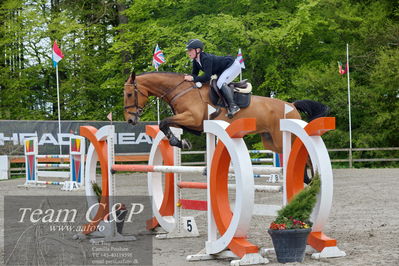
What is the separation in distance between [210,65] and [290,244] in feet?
10.9

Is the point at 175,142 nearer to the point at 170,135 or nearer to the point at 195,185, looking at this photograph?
the point at 170,135

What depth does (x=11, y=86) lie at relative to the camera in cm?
2342

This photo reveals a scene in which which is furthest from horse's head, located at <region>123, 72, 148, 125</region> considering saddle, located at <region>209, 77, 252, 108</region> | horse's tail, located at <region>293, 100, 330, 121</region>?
horse's tail, located at <region>293, 100, 330, 121</region>

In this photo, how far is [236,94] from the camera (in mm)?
8555

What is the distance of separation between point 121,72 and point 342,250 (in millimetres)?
18895

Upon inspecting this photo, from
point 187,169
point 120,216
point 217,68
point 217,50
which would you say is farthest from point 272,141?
point 217,50

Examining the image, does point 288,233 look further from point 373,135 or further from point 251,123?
point 373,135

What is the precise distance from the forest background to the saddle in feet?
37.4

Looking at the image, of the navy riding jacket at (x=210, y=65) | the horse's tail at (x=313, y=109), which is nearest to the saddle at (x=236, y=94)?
the navy riding jacket at (x=210, y=65)

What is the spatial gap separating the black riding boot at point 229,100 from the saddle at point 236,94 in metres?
0.08

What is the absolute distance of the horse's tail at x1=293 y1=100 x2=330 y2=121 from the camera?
28.0 ft

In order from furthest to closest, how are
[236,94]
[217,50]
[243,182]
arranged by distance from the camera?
[217,50] → [236,94] → [243,182]

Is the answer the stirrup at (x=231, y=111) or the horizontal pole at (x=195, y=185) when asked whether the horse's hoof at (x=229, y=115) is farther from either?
the horizontal pole at (x=195, y=185)

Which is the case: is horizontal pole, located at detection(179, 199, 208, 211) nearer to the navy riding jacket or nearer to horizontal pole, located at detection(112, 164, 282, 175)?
horizontal pole, located at detection(112, 164, 282, 175)
